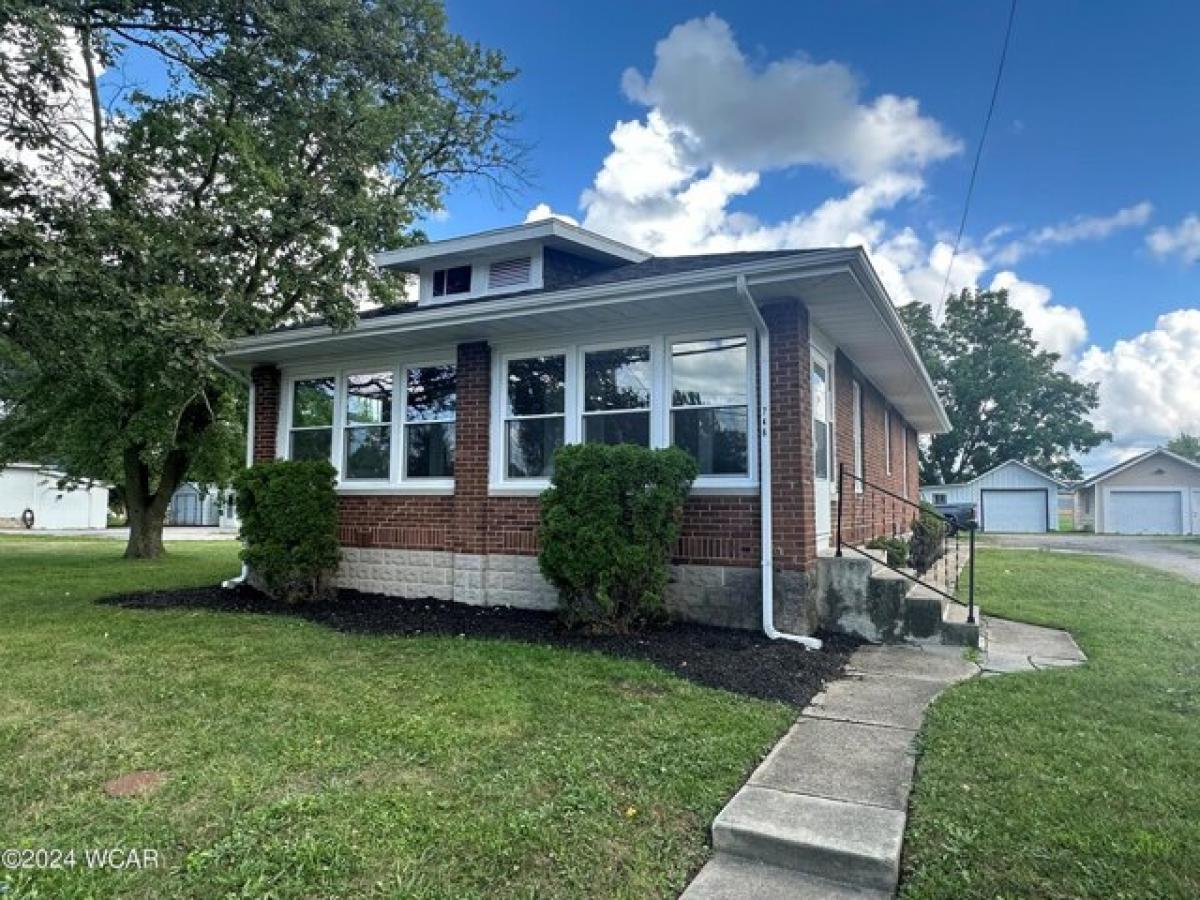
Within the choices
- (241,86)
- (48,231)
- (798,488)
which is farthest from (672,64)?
(48,231)

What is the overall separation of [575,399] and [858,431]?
15.3 feet

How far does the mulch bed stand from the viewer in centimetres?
508

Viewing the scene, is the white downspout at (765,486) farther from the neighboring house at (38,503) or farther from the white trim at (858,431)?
the neighboring house at (38,503)

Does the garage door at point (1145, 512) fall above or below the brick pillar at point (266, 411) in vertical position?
below

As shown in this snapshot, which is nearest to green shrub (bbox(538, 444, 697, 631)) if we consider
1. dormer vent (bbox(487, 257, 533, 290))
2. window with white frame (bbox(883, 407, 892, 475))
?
dormer vent (bbox(487, 257, 533, 290))

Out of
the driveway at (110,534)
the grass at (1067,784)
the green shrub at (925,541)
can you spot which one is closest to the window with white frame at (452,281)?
the green shrub at (925,541)

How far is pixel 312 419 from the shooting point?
9.34 m

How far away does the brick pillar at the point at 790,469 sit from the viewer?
20.3 ft

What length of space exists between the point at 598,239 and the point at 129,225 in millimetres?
5652

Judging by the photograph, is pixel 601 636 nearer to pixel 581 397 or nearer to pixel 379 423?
pixel 581 397

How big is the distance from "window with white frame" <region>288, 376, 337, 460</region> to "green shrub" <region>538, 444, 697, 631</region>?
4.26 meters

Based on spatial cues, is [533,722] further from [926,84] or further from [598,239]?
[926,84]

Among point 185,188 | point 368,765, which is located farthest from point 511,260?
point 185,188

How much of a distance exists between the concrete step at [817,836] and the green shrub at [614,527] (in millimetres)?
2969
